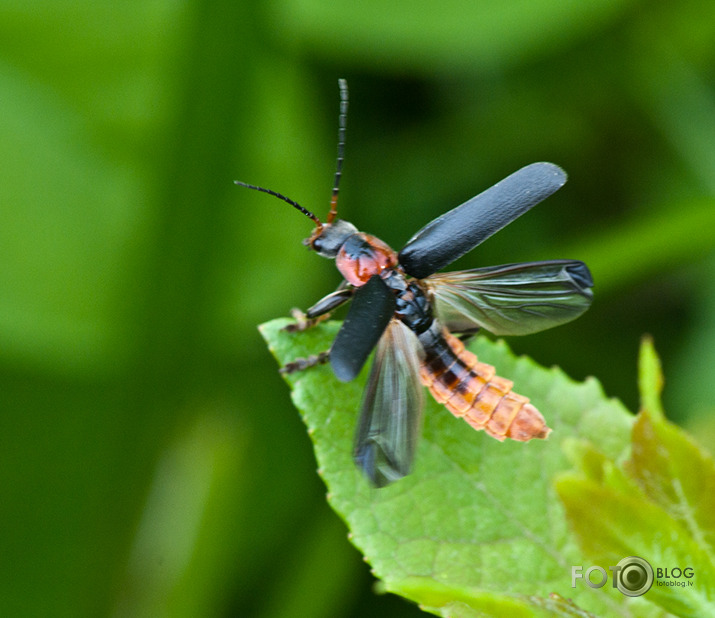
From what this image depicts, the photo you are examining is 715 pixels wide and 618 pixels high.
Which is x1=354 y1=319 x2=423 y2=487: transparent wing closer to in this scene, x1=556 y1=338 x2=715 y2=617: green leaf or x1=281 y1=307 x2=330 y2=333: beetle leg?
x1=281 y1=307 x2=330 y2=333: beetle leg

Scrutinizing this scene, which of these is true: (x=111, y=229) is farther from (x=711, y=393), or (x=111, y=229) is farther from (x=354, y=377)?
(x=711, y=393)

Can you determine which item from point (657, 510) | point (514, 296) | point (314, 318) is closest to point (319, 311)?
point (314, 318)

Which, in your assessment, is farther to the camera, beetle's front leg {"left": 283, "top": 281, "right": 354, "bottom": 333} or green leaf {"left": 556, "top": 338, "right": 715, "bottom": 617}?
beetle's front leg {"left": 283, "top": 281, "right": 354, "bottom": 333}

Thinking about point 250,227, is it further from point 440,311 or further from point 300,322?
point 300,322

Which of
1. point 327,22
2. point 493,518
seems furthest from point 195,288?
point 493,518

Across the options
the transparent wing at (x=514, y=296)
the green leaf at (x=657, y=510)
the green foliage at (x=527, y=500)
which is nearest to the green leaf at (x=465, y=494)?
the green foliage at (x=527, y=500)

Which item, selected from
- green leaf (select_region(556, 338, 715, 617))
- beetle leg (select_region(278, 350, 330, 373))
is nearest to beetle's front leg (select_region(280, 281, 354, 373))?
beetle leg (select_region(278, 350, 330, 373))

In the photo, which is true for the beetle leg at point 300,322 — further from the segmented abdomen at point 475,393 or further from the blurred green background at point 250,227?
the blurred green background at point 250,227
